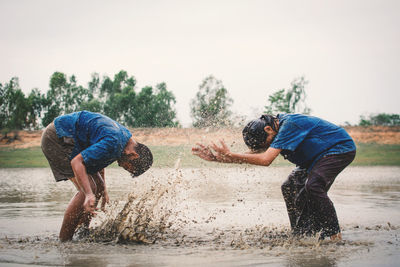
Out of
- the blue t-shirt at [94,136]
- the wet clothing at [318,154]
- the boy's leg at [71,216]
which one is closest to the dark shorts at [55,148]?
the blue t-shirt at [94,136]

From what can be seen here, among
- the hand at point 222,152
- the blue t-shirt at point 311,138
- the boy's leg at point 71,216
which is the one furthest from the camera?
the boy's leg at point 71,216

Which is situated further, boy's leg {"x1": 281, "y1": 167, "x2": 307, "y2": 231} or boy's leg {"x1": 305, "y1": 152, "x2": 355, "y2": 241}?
boy's leg {"x1": 281, "y1": 167, "x2": 307, "y2": 231}

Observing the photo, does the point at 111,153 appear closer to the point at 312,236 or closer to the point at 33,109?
the point at 312,236

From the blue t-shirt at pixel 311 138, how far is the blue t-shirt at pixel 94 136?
1.62 metres

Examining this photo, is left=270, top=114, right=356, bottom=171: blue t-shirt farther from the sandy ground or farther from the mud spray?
the sandy ground

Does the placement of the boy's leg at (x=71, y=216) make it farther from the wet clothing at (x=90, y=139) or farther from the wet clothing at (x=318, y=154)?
the wet clothing at (x=318, y=154)

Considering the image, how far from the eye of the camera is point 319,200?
175 inches

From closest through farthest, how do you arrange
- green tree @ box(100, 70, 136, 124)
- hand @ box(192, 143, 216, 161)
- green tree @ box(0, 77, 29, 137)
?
hand @ box(192, 143, 216, 161) → green tree @ box(0, 77, 29, 137) → green tree @ box(100, 70, 136, 124)

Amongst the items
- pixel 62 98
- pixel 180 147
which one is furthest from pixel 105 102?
pixel 180 147

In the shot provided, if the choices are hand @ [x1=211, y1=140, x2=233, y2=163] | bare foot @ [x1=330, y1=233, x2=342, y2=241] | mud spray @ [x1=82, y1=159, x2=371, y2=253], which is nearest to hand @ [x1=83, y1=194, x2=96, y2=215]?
mud spray @ [x1=82, y1=159, x2=371, y2=253]

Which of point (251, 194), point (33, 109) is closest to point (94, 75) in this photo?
point (33, 109)

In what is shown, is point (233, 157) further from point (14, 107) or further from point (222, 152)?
point (14, 107)

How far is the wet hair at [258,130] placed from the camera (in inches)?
177

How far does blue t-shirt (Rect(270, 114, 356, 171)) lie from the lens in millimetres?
4395
